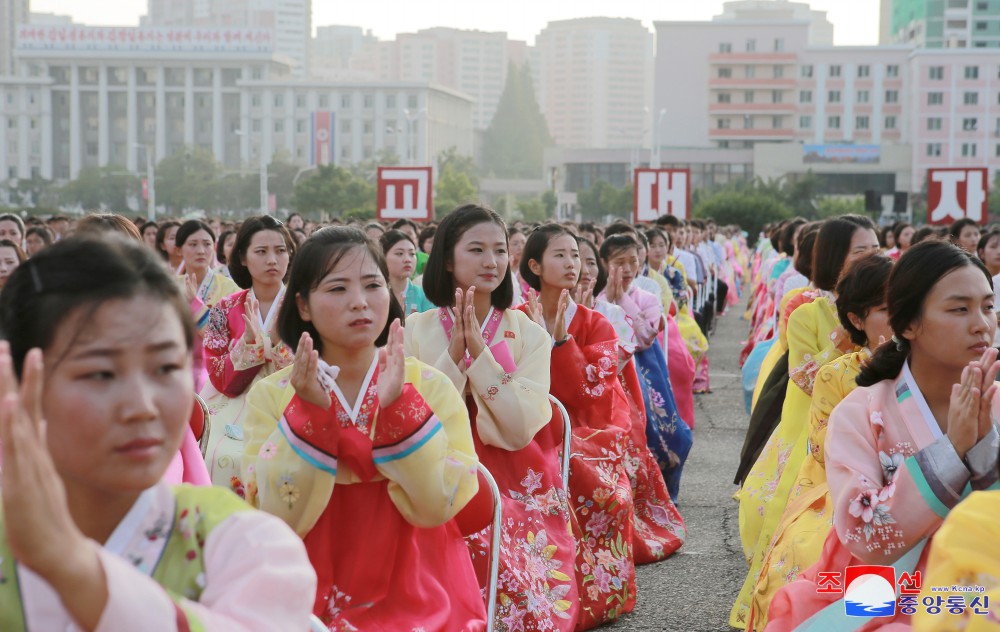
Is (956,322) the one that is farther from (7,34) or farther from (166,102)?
(7,34)

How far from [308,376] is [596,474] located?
225cm

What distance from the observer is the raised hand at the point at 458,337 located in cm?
412

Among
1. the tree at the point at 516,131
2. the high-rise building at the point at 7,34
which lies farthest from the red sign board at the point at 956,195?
the high-rise building at the point at 7,34

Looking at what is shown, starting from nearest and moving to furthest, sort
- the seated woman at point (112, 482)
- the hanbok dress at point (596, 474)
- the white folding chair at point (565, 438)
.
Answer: the seated woman at point (112, 482) → the white folding chair at point (565, 438) → the hanbok dress at point (596, 474)

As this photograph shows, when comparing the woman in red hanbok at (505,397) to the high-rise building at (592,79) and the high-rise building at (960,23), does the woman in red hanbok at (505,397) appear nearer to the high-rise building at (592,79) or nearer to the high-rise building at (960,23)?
the high-rise building at (960,23)

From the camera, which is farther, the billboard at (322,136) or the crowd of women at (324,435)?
the billboard at (322,136)

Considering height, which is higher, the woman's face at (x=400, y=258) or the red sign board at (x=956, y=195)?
the red sign board at (x=956, y=195)

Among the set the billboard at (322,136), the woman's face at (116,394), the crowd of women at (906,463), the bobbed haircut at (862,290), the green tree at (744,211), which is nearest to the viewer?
the woman's face at (116,394)

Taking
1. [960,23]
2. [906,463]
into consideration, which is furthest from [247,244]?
[960,23]

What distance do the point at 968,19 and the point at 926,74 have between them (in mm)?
16263

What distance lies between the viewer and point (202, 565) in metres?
1.80

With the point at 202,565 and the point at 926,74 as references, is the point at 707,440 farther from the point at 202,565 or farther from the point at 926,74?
the point at 926,74

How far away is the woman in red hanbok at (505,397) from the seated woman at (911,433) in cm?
118

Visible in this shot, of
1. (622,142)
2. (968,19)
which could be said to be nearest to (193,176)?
(968,19)
